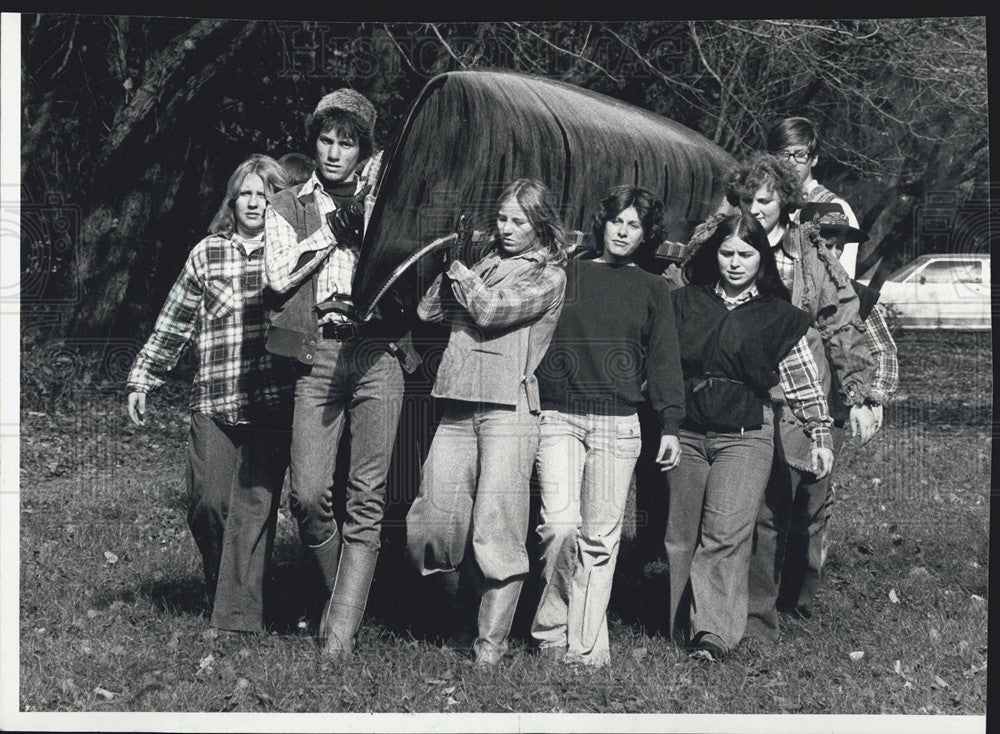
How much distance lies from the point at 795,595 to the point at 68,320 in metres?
3.38

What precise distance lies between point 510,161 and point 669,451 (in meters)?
1.37

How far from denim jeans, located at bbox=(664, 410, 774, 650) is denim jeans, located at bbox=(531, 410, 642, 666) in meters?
0.25

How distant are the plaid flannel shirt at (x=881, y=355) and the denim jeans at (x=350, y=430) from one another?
2017mm

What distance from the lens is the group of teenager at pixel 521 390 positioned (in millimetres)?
5246

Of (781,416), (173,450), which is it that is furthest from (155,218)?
(781,416)

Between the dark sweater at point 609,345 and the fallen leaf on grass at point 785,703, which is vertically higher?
the dark sweater at point 609,345

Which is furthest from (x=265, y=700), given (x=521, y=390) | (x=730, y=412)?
(x=730, y=412)

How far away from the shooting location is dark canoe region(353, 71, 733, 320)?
5.35 m

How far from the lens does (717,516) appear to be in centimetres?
535

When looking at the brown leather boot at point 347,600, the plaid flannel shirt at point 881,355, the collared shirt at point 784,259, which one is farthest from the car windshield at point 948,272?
the brown leather boot at point 347,600

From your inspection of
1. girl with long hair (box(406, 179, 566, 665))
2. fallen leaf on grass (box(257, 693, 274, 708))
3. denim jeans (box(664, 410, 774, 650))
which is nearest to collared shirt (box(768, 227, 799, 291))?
denim jeans (box(664, 410, 774, 650))

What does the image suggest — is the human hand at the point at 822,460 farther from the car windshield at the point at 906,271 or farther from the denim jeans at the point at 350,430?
the denim jeans at the point at 350,430

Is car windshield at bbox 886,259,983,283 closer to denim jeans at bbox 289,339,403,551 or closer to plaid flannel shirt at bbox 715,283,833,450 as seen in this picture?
plaid flannel shirt at bbox 715,283,833,450

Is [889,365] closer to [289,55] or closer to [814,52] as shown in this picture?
[814,52]
